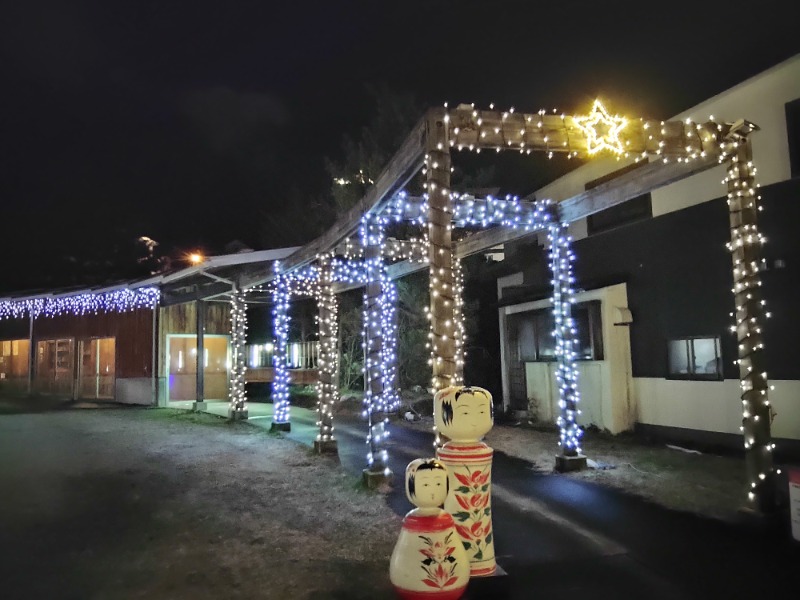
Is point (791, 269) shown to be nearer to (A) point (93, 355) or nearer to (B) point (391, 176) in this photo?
(B) point (391, 176)

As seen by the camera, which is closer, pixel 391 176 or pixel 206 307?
pixel 391 176

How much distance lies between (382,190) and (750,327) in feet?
13.6

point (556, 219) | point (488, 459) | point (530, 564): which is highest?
point (556, 219)

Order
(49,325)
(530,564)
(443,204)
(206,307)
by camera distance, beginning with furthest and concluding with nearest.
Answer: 1. (49,325)
2. (206,307)
3. (443,204)
4. (530,564)

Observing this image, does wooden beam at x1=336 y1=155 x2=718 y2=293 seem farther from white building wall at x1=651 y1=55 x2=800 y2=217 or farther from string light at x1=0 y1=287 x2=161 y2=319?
string light at x1=0 y1=287 x2=161 y2=319

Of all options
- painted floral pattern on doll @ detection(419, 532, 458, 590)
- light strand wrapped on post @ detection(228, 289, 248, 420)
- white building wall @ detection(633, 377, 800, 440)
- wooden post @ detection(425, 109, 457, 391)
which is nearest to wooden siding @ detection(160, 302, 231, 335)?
light strand wrapped on post @ detection(228, 289, 248, 420)

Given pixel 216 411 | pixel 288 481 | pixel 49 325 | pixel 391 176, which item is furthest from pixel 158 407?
pixel 391 176

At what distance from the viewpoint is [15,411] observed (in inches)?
662

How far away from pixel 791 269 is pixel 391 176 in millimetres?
6084

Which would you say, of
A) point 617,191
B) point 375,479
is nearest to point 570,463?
point 375,479

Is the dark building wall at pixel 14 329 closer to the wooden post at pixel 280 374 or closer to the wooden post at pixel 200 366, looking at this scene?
the wooden post at pixel 200 366

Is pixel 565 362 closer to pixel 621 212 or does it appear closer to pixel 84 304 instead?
pixel 621 212

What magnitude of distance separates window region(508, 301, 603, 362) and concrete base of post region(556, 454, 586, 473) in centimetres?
370

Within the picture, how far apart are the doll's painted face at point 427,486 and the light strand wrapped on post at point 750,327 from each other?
3.77 metres
